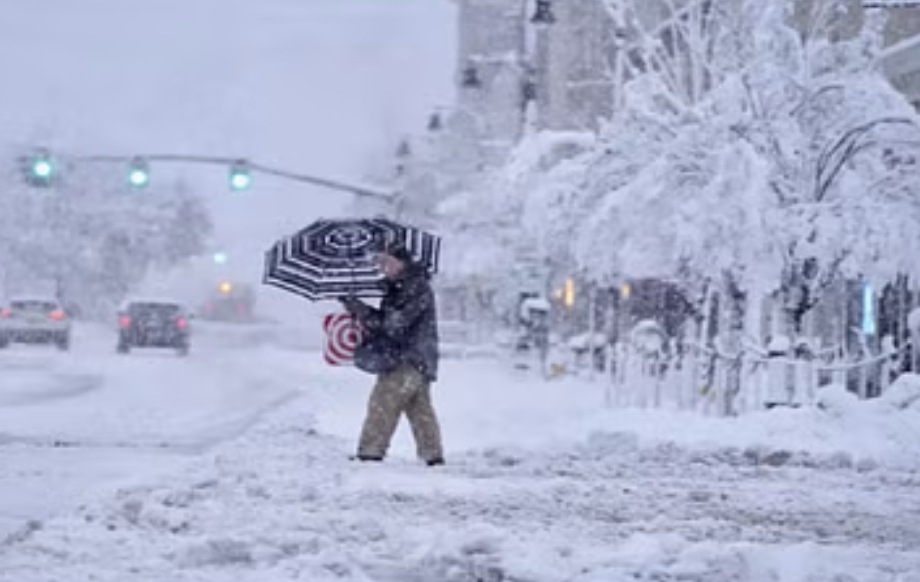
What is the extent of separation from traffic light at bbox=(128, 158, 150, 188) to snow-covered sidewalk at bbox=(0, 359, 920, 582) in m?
21.9

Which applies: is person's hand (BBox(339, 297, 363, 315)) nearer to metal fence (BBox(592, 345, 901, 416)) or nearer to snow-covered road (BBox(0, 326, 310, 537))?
snow-covered road (BBox(0, 326, 310, 537))

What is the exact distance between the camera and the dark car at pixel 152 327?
128 ft

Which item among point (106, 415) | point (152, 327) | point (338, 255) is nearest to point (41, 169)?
point (152, 327)

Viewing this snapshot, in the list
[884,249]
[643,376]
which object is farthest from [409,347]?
[884,249]

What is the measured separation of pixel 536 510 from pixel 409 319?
2799 millimetres

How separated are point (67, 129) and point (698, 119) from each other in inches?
2452

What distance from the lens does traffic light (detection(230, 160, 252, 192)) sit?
37.2 metres

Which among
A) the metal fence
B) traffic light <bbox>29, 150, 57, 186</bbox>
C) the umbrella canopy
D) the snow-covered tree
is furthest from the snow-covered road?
the snow-covered tree

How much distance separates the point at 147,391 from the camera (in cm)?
2322

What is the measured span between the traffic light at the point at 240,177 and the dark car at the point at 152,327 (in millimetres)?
3871

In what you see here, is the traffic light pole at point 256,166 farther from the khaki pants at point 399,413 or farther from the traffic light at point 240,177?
the khaki pants at point 399,413

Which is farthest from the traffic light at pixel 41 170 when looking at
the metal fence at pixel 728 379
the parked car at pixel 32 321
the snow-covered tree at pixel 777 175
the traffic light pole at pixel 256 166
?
the metal fence at pixel 728 379

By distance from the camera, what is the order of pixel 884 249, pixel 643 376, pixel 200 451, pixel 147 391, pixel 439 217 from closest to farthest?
1. pixel 200 451
2. pixel 643 376
3. pixel 884 249
4. pixel 147 391
5. pixel 439 217

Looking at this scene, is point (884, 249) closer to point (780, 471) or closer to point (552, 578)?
point (780, 471)
